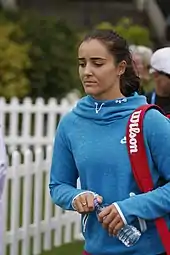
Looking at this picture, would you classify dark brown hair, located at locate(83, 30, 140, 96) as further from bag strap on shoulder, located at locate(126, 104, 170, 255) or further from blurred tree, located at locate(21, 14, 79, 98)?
blurred tree, located at locate(21, 14, 79, 98)

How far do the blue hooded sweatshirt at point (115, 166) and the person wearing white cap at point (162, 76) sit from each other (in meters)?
1.27

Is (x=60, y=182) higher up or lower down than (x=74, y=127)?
lower down

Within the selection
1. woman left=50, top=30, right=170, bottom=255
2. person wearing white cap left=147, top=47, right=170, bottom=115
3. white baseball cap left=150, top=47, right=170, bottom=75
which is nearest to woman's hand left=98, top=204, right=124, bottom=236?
woman left=50, top=30, right=170, bottom=255

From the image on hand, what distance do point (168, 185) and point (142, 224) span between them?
0.19m

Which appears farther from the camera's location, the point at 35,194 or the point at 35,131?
the point at 35,131

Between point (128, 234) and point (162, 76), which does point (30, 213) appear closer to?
point (162, 76)

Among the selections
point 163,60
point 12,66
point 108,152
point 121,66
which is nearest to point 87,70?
point 121,66

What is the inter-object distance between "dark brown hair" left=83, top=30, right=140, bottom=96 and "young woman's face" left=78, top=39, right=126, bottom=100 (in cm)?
2

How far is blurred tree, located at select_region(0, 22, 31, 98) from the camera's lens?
12.7 m

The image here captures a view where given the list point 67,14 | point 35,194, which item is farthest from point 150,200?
point 67,14

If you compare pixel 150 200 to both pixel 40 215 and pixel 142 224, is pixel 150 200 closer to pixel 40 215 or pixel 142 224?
pixel 142 224

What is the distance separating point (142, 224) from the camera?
10.5ft

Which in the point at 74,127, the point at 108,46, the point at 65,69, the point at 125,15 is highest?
the point at 125,15

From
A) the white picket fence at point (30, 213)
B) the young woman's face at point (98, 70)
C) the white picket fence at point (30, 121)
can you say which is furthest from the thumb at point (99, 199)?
the white picket fence at point (30, 121)
